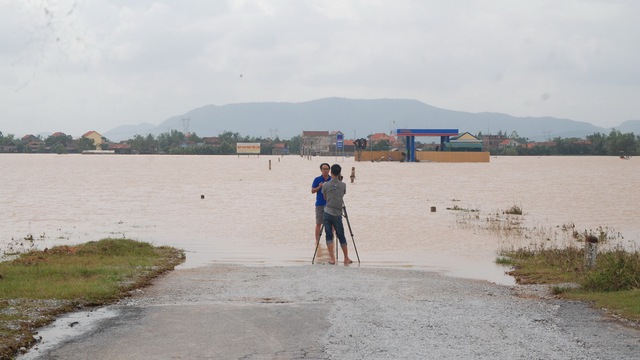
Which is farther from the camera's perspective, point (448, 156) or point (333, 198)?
point (448, 156)

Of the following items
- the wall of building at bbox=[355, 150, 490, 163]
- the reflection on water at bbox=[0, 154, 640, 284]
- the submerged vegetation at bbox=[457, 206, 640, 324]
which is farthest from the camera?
the wall of building at bbox=[355, 150, 490, 163]

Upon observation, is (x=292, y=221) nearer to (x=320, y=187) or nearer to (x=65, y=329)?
(x=320, y=187)

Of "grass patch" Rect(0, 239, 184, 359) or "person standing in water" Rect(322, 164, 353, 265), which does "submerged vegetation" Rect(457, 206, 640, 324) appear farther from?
"grass patch" Rect(0, 239, 184, 359)

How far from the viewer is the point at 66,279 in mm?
14844

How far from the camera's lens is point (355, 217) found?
113 ft

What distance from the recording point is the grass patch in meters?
10.9

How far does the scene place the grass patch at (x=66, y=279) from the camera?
10.9 meters

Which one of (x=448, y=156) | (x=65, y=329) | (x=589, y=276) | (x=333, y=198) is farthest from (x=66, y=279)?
(x=448, y=156)

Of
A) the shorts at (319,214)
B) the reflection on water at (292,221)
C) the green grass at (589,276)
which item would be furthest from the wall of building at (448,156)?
the shorts at (319,214)

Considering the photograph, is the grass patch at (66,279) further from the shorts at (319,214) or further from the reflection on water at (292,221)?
the shorts at (319,214)

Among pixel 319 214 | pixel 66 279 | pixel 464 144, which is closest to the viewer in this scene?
pixel 66 279

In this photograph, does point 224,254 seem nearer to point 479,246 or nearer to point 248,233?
point 248,233

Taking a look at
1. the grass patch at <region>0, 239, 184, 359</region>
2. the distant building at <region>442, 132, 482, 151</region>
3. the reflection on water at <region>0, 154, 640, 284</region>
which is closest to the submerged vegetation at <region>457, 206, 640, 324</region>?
the reflection on water at <region>0, 154, 640, 284</region>

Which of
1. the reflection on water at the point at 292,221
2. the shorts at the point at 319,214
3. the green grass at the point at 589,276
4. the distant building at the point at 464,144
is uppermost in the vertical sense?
the distant building at the point at 464,144
